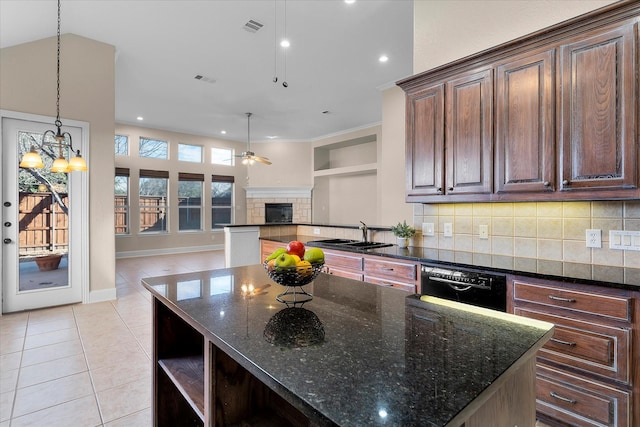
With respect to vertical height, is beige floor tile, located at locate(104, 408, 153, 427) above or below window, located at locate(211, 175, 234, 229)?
below

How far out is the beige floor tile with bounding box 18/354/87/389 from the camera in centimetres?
231

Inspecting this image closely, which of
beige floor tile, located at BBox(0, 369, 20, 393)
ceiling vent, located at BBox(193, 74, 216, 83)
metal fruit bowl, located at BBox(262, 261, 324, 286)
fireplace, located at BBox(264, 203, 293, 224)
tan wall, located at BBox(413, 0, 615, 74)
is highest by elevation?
ceiling vent, located at BBox(193, 74, 216, 83)

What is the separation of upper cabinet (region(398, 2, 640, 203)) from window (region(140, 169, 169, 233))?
7.65 metres

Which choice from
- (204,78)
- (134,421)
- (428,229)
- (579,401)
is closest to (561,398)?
(579,401)

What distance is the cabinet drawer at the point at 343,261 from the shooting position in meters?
2.88

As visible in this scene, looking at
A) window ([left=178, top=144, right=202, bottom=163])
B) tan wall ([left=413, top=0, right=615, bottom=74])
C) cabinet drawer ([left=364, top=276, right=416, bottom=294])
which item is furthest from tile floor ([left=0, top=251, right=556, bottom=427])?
window ([left=178, top=144, right=202, bottom=163])

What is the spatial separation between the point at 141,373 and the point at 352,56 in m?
4.60

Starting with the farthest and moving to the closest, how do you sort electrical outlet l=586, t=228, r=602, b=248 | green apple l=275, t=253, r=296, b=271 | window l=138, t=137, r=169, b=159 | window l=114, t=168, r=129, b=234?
window l=138, t=137, r=169, b=159, window l=114, t=168, r=129, b=234, electrical outlet l=586, t=228, r=602, b=248, green apple l=275, t=253, r=296, b=271

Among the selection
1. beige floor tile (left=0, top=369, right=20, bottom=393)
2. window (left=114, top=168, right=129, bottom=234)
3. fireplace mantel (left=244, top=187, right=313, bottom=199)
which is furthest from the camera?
fireplace mantel (left=244, top=187, right=313, bottom=199)

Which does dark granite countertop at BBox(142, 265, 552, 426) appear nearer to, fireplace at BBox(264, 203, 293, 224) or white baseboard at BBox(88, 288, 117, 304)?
white baseboard at BBox(88, 288, 117, 304)

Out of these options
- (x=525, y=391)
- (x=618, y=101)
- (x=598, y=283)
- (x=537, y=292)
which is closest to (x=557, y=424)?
(x=537, y=292)

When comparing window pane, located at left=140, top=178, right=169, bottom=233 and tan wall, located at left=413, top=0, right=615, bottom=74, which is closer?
tan wall, located at left=413, top=0, right=615, bottom=74

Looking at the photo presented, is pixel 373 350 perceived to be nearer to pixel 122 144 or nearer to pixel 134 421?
pixel 134 421

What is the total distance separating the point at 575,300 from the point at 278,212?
8.81 metres
